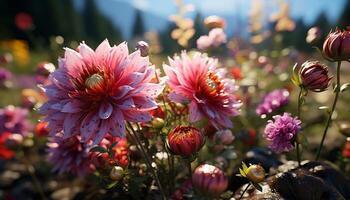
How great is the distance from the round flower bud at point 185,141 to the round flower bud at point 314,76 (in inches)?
20.5

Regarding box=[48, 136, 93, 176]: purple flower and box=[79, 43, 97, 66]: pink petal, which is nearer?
box=[79, 43, 97, 66]: pink petal

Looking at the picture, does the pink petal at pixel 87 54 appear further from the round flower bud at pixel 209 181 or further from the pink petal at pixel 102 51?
the round flower bud at pixel 209 181

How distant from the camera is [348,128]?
2.17 m

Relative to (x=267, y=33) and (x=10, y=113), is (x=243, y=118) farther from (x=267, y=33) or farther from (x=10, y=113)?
(x=10, y=113)

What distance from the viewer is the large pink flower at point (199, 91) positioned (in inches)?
69.7

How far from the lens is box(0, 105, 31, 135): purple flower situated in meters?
3.34

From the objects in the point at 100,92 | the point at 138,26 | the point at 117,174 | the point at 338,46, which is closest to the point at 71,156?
the point at 117,174

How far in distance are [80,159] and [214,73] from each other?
3.20 ft

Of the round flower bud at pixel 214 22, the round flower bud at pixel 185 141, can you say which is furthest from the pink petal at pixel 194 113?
the round flower bud at pixel 214 22

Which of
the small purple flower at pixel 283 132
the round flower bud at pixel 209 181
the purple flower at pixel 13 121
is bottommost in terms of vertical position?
the round flower bud at pixel 209 181

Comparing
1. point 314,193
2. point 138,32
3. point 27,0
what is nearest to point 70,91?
point 314,193

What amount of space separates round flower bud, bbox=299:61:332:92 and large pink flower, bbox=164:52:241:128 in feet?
1.14

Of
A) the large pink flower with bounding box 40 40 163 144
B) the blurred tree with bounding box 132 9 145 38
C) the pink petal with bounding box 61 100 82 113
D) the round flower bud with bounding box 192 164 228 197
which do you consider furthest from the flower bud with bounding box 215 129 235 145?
the blurred tree with bounding box 132 9 145 38

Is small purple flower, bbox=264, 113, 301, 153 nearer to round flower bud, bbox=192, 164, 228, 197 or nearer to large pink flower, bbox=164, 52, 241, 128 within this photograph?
large pink flower, bbox=164, 52, 241, 128
